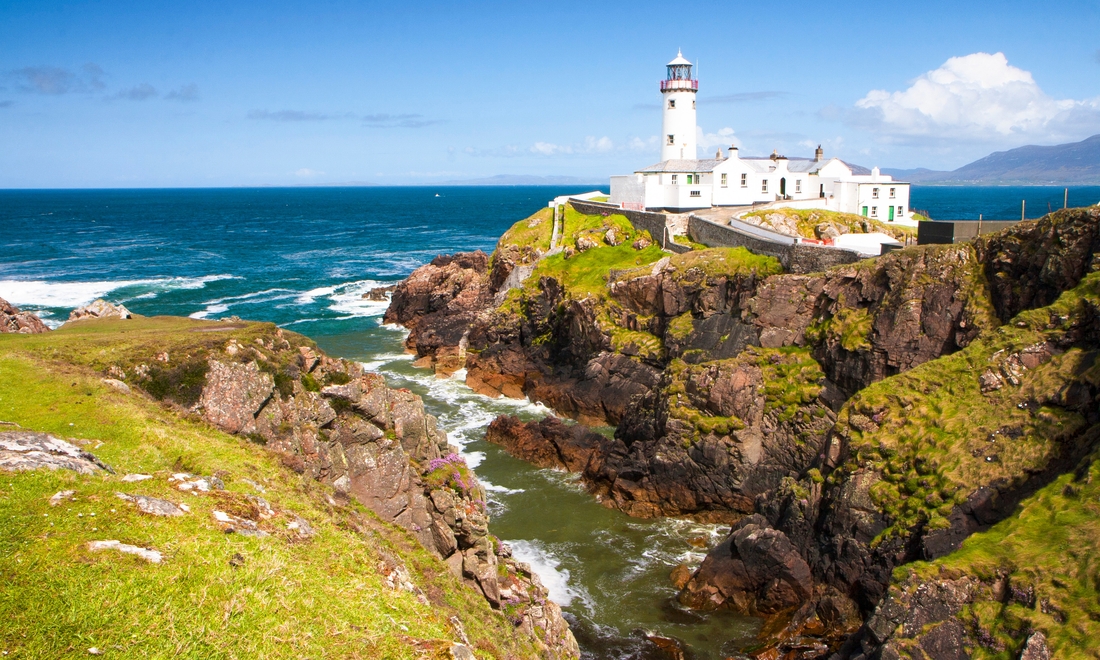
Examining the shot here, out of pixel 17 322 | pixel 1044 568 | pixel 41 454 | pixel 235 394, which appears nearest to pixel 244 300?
pixel 17 322

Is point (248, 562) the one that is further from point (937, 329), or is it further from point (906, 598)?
point (937, 329)

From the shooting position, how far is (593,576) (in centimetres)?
2762

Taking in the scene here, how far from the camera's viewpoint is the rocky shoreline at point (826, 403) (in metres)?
23.1

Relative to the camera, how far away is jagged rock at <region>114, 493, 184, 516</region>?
13359 millimetres

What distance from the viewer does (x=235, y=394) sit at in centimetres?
2117

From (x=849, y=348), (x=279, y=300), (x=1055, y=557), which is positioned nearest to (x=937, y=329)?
(x=849, y=348)

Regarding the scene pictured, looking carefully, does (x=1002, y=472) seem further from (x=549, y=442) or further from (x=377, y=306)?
(x=377, y=306)

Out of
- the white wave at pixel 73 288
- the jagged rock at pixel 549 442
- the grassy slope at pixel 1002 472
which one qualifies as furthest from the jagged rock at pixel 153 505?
the white wave at pixel 73 288

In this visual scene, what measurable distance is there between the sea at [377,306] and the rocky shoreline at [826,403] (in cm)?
160

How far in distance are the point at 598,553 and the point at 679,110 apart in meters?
49.2

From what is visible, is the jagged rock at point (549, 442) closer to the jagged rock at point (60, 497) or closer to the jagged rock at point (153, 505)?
the jagged rock at point (153, 505)

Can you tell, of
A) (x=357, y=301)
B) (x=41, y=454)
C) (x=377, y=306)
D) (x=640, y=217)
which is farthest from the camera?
(x=357, y=301)

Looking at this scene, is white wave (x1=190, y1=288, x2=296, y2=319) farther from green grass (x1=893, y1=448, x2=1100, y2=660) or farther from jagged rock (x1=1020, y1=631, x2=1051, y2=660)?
jagged rock (x1=1020, y1=631, x2=1051, y2=660)

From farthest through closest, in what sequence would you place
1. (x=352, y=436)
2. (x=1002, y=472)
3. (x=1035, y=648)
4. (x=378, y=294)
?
(x=378, y=294) → (x=1002, y=472) → (x=352, y=436) → (x=1035, y=648)
